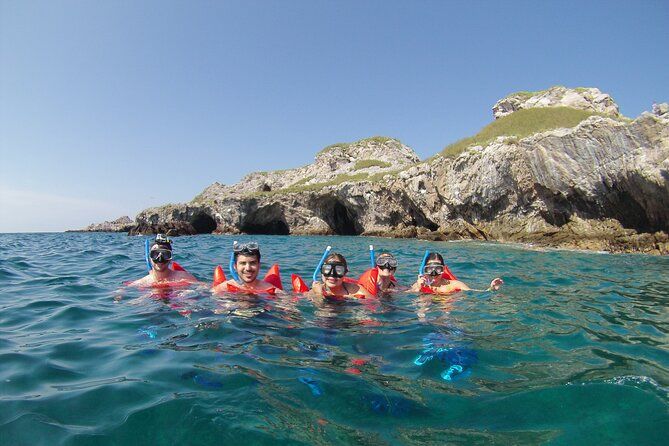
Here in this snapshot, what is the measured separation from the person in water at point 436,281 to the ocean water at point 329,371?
1.98 feet

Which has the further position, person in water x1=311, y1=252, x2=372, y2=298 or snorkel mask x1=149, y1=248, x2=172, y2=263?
snorkel mask x1=149, y1=248, x2=172, y2=263

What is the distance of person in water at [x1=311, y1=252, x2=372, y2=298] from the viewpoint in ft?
19.6

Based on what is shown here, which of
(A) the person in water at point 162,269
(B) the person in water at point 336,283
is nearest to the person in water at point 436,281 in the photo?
(B) the person in water at point 336,283

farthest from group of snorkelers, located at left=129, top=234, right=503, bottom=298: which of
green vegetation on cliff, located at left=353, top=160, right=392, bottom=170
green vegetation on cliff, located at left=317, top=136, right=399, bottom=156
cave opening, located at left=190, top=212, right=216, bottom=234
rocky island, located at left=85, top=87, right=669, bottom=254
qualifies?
green vegetation on cliff, located at left=317, top=136, right=399, bottom=156

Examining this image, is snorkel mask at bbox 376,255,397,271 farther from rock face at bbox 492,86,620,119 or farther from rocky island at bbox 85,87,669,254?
rock face at bbox 492,86,620,119

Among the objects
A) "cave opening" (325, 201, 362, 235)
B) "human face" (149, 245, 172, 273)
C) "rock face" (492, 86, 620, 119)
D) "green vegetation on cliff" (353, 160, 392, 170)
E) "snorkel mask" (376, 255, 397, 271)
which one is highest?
"rock face" (492, 86, 620, 119)

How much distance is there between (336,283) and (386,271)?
4.21 feet

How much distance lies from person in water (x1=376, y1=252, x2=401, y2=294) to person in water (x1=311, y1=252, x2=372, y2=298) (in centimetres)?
57

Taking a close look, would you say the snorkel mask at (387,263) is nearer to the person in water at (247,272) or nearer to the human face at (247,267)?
the person in water at (247,272)

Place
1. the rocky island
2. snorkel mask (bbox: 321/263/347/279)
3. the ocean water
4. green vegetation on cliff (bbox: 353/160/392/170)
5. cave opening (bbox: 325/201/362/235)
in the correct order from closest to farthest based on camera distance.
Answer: the ocean water
snorkel mask (bbox: 321/263/347/279)
the rocky island
cave opening (bbox: 325/201/362/235)
green vegetation on cliff (bbox: 353/160/392/170)

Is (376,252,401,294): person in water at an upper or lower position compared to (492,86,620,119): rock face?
lower

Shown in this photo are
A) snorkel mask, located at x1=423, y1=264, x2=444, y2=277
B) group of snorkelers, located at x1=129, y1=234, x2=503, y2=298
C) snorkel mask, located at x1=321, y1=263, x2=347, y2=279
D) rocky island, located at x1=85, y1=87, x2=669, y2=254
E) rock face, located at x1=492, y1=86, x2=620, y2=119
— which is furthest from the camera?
rock face, located at x1=492, y1=86, x2=620, y2=119

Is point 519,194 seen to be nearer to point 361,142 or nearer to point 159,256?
point 159,256

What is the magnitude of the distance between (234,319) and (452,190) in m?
27.2
